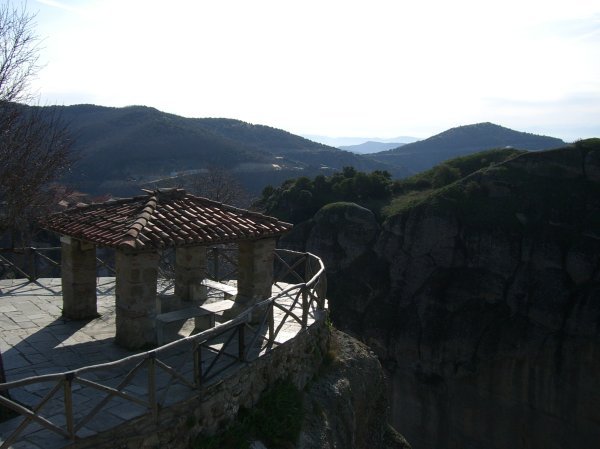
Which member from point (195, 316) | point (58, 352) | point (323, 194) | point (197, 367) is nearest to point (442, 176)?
point (323, 194)

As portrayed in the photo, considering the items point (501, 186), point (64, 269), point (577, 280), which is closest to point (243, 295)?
point (64, 269)

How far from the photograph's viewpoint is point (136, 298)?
8.60 metres

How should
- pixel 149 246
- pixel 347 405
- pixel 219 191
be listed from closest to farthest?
pixel 149 246 → pixel 347 405 → pixel 219 191

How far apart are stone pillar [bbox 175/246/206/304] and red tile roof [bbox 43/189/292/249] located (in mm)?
1246

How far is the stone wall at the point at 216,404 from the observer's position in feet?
20.5

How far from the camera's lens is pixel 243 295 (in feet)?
34.1

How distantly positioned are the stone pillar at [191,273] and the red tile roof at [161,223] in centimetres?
125

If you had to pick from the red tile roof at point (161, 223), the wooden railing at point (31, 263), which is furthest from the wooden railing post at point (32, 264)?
the red tile roof at point (161, 223)

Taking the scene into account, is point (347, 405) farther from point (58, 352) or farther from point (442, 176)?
point (442, 176)

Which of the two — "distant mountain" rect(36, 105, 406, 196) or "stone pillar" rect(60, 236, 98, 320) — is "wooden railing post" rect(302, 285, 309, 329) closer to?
"stone pillar" rect(60, 236, 98, 320)

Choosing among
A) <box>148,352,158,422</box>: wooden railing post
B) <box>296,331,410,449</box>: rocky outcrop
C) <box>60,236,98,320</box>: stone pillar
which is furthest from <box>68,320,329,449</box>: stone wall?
<box>60,236,98,320</box>: stone pillar

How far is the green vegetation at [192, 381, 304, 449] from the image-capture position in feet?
24.1

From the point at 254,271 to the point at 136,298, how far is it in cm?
241

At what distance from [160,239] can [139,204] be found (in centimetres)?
195
